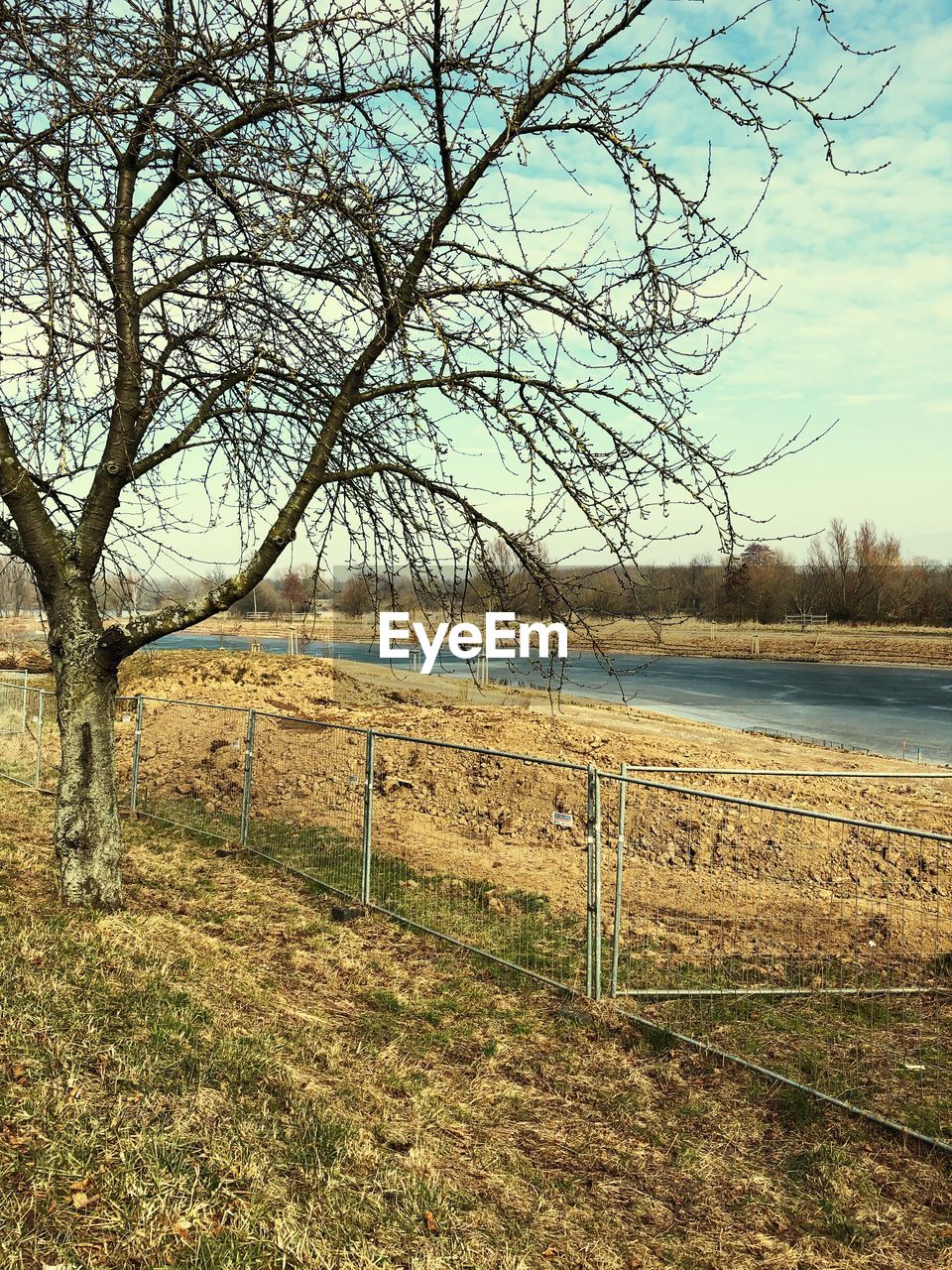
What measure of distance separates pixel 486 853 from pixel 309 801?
2974mm

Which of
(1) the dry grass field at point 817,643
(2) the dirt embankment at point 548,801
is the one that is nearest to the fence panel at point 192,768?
(2) the dirt embankment at point 548,801

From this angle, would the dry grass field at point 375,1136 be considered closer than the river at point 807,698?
Yes

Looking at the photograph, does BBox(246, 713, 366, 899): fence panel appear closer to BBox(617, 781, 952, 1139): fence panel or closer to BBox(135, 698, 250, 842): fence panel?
BBox(135, 698, 250, 842): fence panel

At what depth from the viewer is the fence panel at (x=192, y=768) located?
11477 millimetres

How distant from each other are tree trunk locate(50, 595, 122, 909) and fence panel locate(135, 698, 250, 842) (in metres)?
3.80

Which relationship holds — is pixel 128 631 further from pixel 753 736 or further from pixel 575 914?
pixel 753 736

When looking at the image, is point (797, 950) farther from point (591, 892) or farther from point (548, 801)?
point (548, 801)

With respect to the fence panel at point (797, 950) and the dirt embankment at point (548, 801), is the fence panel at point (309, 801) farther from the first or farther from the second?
the fence panel at point (797, 950)

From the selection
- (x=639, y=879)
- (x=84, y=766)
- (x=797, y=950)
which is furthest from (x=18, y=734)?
(x=797, y=950)

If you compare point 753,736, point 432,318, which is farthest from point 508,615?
point 753,736

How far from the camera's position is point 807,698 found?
3775cm

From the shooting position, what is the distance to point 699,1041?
548 cm

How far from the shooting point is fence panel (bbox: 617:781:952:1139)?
5215 mm

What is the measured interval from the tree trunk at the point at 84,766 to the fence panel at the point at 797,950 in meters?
3.75
